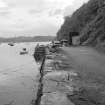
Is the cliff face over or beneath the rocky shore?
over

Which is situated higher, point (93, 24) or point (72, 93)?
point (93, 24)

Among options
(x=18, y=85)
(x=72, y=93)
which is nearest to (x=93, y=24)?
(x=18, y=85)

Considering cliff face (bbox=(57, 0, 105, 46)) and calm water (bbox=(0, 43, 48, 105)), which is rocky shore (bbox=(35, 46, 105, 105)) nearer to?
calm water (bbox=(0, 43, 48, 105))

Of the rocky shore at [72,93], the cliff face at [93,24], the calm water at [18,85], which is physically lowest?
the calm water at [18,85]

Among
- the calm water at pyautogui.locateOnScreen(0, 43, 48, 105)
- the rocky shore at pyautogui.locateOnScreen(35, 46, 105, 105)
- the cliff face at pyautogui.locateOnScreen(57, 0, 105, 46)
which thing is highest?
the cliff face at pyautogui.locateOnScreen(57, 0, 105, 46)

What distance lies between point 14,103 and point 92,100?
695 centimetres

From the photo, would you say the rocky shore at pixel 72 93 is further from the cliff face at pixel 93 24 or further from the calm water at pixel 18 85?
the cliff face at pixel 93 24

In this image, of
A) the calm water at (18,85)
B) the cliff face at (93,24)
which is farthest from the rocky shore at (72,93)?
the cliff face at (93,24)

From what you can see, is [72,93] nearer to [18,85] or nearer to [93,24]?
[18,85]

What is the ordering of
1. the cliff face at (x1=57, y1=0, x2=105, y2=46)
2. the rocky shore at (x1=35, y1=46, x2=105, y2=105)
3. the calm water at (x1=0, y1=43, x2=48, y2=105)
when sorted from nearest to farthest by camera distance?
the rocky shore at (x1=35, y1=46, x2=105, y2=105)
the calm water at (x1=0, y1=43, x2=48, y2=105)
the cliff face at (x1=57, y1=0, x2=105, y2=46)

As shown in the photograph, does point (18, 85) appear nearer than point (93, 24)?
Yes

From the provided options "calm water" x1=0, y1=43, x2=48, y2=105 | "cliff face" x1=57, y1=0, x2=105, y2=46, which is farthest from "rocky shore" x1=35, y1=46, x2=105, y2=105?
"cliff face" x1=57, y1=0, x2=105, y2=46

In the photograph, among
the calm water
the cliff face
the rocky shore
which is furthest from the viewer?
the cliff face

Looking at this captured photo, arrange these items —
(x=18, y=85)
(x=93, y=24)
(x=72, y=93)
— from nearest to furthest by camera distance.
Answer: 1. (x=72, y=93)
2. (x=18, y=85)
3. (x=93, y=24)
